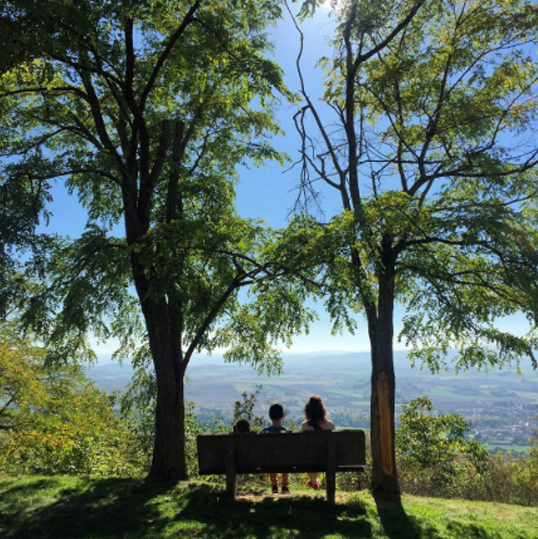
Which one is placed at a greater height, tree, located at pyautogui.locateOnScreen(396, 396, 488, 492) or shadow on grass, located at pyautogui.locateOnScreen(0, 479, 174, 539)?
shadow on grass, located at pyautogui.locateOnScreen(0, 479, 174, 539)

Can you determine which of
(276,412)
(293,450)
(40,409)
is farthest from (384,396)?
(40,409)

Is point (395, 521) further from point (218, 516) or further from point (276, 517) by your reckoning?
point (218, 516)

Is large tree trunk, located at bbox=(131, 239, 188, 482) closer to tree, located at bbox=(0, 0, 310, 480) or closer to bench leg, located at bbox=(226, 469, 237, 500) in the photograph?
tree, located at bbox=(0, 0, 310, 480)

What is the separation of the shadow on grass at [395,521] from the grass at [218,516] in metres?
0.01

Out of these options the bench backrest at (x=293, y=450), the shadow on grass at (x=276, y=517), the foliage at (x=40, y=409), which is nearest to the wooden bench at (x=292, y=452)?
the bench backrest at (x=293, y=450)

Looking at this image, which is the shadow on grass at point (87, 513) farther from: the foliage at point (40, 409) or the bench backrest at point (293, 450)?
the foliage at point (40, 409)

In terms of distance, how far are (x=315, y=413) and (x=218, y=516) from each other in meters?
2.21

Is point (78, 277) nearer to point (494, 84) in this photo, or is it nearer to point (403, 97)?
point (403, 97)

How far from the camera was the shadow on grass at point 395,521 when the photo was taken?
5.90 metres

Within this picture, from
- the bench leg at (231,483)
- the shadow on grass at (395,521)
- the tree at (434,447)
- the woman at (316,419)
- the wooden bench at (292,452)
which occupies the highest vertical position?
the woman at (316,419)

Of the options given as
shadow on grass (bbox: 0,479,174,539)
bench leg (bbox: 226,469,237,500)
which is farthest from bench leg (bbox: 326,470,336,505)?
shadow on grass (bbox: 0,479,174,539)

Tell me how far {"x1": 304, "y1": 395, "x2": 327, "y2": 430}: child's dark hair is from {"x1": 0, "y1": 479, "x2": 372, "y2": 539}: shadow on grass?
3.73 feet

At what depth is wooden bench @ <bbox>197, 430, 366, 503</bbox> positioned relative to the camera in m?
6.53

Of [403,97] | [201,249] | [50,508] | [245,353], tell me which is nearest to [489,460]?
[245,353]
